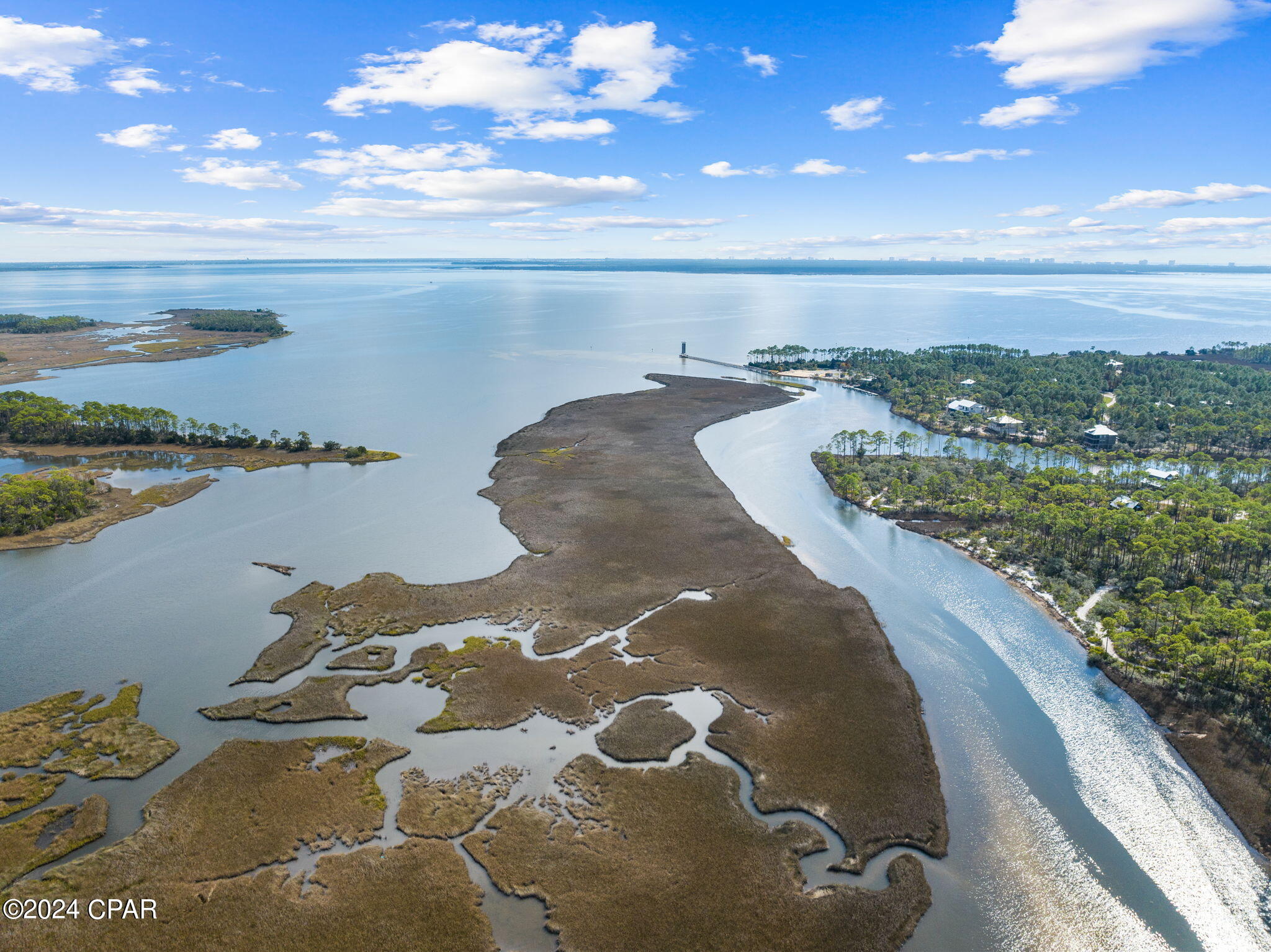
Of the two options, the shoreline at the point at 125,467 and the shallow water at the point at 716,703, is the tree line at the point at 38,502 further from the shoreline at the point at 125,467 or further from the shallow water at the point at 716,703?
the shallow water at the point at 716,703

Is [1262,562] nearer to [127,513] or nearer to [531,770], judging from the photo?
[531,770]

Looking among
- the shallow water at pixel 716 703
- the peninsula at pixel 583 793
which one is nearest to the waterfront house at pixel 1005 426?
the shallow water at pixel 716 703

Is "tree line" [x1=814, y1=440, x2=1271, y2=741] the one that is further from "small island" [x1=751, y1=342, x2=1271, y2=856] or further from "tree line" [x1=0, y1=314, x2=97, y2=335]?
"tree line" [x1=0, y1=314, x2=97, y2=335]

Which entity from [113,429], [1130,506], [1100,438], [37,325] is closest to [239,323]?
[37,325]

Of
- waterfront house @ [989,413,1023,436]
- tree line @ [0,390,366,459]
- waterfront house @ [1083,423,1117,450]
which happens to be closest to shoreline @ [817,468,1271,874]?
waterfront house @ [1083,423,1117,450]

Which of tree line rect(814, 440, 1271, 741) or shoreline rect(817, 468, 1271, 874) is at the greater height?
tree line rect(814, 440, 1271, 741)

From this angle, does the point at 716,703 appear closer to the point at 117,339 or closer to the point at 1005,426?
the point at 1005,426
